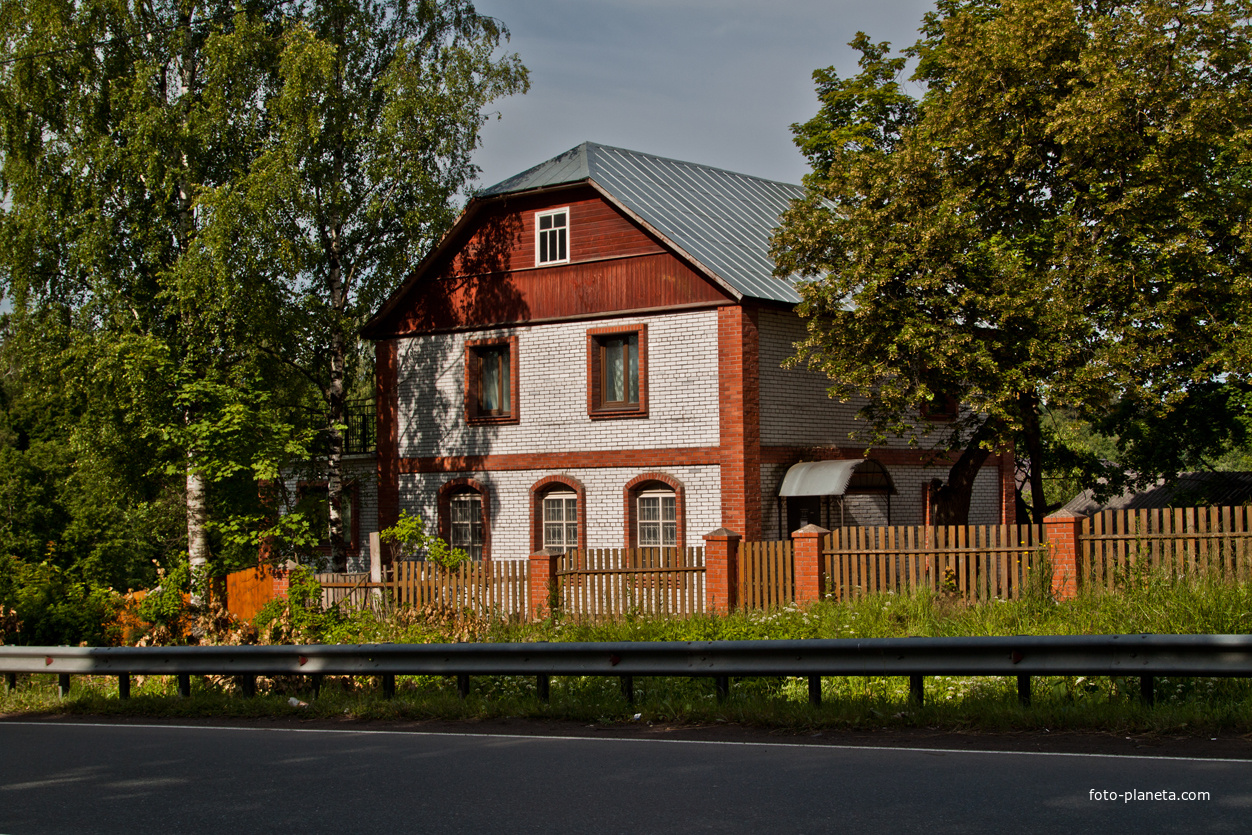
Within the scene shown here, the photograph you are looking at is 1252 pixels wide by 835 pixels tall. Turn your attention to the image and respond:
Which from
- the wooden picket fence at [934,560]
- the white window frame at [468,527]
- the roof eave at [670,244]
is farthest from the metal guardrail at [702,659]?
the white window frame at [468,527]

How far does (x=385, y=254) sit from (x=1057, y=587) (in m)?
16.3

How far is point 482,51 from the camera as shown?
27.3 metres

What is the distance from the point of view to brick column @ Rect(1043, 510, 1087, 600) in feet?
47.9

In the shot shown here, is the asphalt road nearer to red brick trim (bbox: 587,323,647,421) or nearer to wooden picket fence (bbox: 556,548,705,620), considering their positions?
wooden picket fence (bbox: 556,548,705,620)

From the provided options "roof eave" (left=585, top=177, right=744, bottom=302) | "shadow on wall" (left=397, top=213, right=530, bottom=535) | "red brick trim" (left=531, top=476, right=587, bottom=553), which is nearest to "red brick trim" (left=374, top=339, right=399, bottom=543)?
"shadow on wall" (left=397, top=213, right=530, bottom=535)

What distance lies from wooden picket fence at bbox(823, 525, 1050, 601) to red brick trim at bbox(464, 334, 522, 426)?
958 centimetres

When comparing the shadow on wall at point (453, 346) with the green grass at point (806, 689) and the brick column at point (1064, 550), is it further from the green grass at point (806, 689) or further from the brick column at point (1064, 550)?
the brick column at point (1064, 550)

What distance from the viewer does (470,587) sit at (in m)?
16.2

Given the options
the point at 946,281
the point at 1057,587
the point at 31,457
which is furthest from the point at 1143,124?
the point at 31,457

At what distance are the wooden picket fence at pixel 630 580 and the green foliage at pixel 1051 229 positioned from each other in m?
5.19

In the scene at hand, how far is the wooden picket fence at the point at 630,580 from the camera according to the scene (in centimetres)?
1620

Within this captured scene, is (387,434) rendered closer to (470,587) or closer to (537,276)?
(537,276)

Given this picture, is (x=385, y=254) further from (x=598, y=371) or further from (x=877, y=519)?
(x=877, y=519)

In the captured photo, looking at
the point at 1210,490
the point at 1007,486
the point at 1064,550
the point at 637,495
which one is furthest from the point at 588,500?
the point at 1210,490
